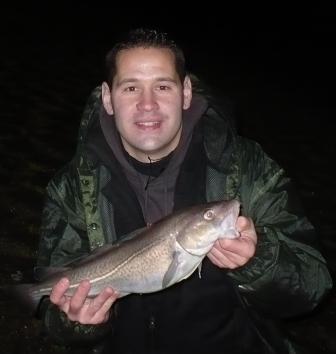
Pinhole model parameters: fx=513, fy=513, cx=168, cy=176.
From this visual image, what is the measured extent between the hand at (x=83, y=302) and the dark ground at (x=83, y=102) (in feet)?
6.24

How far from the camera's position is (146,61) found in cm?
392

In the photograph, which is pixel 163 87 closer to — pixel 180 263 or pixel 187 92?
pixel 187 92

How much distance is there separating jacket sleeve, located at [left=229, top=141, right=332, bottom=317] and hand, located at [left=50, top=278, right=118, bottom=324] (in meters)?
0.89

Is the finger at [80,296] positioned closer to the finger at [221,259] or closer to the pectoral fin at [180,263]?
the pectoral fin at [180,263]

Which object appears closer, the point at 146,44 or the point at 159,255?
the point at 159,255

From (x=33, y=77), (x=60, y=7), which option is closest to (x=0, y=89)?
(x=33, y=77)

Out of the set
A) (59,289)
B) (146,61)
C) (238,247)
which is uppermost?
(146,61)

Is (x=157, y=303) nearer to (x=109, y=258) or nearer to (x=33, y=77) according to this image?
(x=109, y=258)

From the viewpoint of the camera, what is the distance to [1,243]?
21.8 feet

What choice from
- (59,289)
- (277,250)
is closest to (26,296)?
(59,289)

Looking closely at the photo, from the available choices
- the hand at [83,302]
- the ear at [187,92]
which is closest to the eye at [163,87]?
the ear at [187,92]

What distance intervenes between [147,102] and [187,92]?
50cm

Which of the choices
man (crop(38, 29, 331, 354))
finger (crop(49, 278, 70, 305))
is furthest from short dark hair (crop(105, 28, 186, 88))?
finger (crop(49, 278, 70, 305))

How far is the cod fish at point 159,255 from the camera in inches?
125
